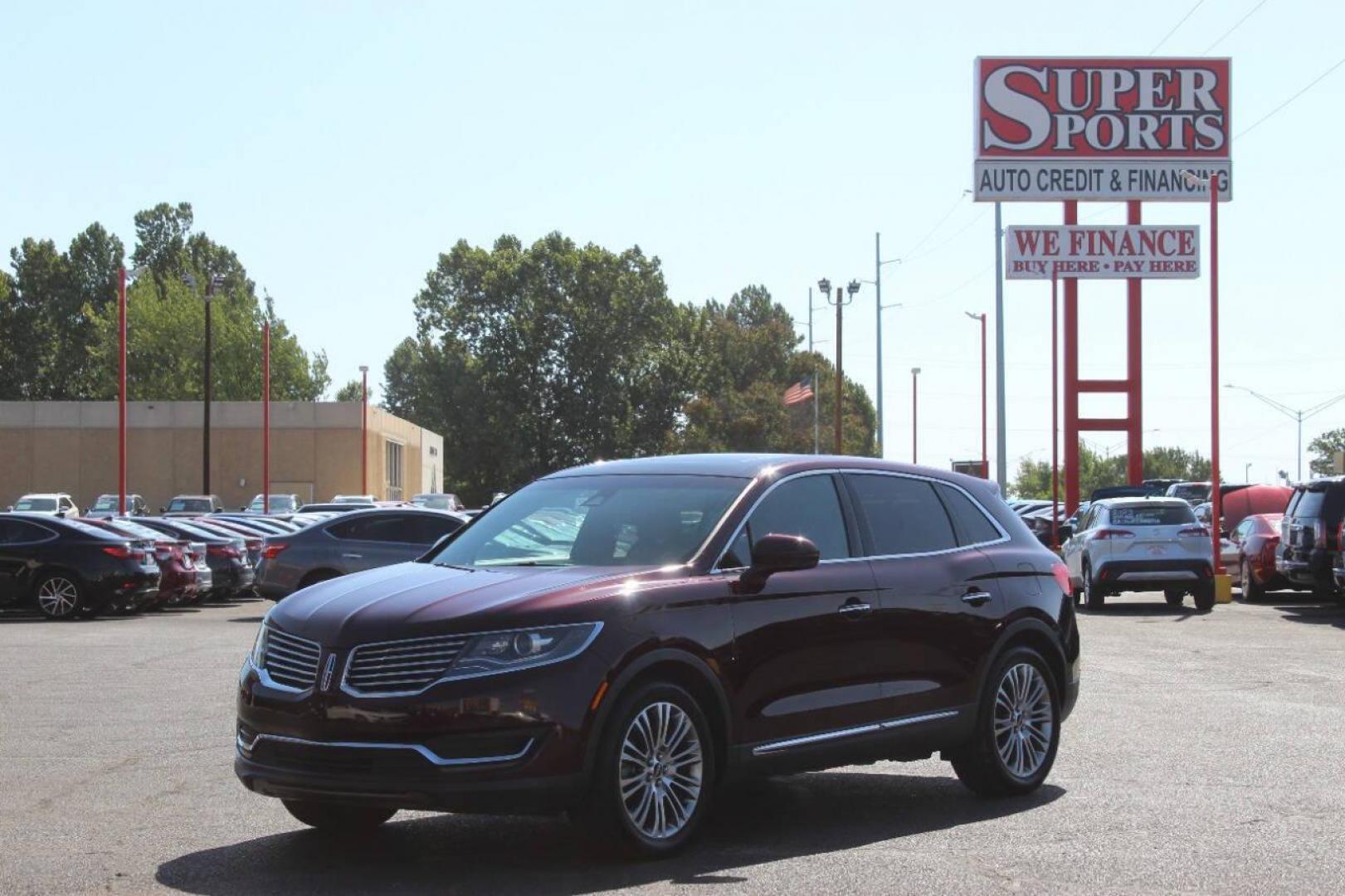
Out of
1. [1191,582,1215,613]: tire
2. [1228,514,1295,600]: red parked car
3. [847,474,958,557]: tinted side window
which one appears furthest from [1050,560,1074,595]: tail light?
[1228,514,1295,600]: red parked car

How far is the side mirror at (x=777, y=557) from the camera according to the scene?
26.5ft

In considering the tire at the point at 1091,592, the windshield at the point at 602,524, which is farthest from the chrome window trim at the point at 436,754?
the tire at the point at 1091,592

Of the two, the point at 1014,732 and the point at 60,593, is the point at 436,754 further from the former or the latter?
the point at 60,593

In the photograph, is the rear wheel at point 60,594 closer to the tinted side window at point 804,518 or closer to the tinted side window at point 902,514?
the tinted side window at point 902,514

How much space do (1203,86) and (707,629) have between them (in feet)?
142

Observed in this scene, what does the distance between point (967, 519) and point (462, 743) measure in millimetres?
3547

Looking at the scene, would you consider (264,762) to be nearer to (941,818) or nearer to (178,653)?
(941,818)

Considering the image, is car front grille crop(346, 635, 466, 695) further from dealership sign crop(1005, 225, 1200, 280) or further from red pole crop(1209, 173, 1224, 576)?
dealership sign crop(1005, 225, 1200, 280)

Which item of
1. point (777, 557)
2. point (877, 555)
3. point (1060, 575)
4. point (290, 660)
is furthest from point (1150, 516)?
point (290, 660)

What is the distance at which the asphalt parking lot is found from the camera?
24.2 ft

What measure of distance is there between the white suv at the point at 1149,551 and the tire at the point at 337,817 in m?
20.6

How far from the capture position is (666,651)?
25.3ft

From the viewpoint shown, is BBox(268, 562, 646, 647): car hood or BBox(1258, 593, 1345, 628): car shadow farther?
BBox(1258, 593, 1345, 628): car shadow

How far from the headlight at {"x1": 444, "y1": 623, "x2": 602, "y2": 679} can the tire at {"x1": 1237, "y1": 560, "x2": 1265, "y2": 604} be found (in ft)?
82.5
